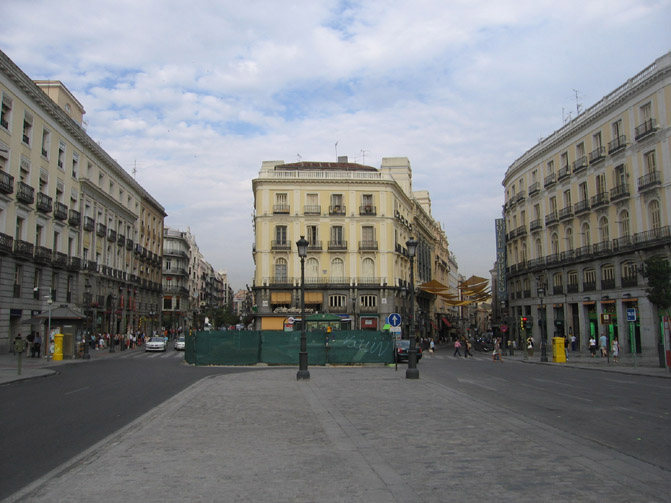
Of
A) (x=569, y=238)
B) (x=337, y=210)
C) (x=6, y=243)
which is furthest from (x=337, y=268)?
(x=6, y=243)

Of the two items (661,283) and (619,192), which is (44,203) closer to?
(661,283)

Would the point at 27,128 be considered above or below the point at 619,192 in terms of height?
above

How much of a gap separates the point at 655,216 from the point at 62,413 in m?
36.7

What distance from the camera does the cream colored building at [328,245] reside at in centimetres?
5509

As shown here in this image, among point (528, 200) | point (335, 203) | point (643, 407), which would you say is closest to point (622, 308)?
point (528, 200)

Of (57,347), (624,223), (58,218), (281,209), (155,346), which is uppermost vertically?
(281,209)

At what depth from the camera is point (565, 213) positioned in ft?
156

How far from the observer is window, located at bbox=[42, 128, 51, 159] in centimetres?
4122

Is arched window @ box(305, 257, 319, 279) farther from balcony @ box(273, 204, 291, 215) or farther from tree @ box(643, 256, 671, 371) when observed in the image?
tree @ box(643, 256, 671, 371)

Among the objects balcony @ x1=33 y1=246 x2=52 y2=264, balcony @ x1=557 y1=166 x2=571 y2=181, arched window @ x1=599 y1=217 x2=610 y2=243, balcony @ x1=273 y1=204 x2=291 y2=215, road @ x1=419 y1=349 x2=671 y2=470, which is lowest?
road @ x1=419 y1=349 x2=671 y2=470

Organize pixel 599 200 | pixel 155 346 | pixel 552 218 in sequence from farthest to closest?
pixel 552 218
pixel 155 346
pixel 599 200

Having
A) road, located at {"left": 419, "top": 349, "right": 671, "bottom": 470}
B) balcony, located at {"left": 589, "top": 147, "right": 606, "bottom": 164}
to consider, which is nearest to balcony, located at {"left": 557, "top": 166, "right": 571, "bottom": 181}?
balcony, located at {"left": 589, "top": 147, "right": 606, "bottom": 164}

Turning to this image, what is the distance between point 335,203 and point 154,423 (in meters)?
47.6

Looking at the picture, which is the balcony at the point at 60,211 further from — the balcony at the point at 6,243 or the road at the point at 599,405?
the road at the point at 599,405
